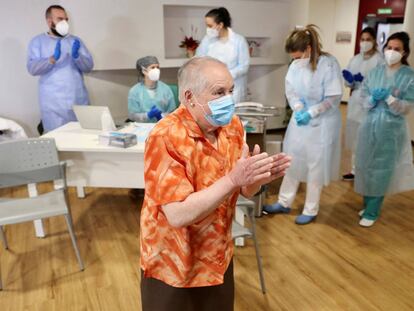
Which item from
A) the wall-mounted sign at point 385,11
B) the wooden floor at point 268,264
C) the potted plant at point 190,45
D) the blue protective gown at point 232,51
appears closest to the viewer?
the wooden floor at point 268,264

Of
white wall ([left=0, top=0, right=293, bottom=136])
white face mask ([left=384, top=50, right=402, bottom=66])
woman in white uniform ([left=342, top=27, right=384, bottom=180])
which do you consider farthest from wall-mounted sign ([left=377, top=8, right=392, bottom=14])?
white face mask ([left=384, top=50, right=402, bottom=66])

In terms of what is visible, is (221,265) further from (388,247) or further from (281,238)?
(388,247)

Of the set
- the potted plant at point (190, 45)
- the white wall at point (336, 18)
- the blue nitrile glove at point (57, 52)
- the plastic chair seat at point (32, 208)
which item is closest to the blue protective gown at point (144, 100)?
the blue nitrile glove at point (57, 52)

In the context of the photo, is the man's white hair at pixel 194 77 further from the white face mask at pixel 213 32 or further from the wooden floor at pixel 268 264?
the white face mask at pixel 213 32

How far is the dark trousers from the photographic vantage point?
1.08 m

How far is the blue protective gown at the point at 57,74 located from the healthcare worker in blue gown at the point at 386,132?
7.60 feet

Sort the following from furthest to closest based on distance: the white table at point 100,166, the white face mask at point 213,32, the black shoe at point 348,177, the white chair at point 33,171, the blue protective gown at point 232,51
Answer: the black shoe at point 348,177 < the blue protective gown at point 232,51 < the white face mask at point 213,32 < the white table at point 100,166 < the white chair at point 33,171

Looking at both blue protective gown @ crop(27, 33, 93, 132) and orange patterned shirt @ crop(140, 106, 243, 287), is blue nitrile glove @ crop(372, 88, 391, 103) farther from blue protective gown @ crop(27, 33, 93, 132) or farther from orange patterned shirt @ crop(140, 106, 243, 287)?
blue protective gown @ crop(27, 33, 93, 132)

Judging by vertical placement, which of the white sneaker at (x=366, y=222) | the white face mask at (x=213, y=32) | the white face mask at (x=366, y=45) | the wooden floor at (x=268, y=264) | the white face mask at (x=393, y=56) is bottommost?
the wooden floor at (x=268, y=264)

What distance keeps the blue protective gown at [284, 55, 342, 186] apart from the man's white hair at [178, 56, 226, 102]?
65.1 inches

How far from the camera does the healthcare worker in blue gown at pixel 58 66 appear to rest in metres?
2.94

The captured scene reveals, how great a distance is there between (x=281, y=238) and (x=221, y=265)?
1576 millimetres

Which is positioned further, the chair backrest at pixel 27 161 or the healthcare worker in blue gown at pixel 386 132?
the healthcare worker in blue gown at pixel 386 132

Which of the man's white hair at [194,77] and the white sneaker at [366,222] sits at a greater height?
the man's white hair at [194,77]
